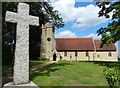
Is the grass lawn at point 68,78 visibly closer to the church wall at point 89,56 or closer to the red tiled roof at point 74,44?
the church wall at point 89,56

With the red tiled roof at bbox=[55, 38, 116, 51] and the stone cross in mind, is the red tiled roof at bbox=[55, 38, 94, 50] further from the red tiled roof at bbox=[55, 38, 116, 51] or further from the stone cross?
the stone cross

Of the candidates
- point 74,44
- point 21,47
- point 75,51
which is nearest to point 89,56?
point 75,51

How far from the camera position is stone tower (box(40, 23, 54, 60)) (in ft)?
108

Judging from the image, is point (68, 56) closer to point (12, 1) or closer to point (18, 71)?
point (12, 1)

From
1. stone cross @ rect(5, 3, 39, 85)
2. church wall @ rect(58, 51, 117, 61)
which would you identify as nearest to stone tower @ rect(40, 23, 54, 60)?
church wall @ rect(58, 51, 117, 61)

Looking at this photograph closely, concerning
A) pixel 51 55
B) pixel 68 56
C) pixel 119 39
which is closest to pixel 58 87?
pixel 119 39

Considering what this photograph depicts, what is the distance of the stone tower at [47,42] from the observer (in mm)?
32806

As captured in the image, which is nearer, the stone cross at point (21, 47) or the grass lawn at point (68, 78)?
the stone cross at point (21, 47)

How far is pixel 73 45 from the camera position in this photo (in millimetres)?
35375

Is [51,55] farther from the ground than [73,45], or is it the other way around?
[73,45]

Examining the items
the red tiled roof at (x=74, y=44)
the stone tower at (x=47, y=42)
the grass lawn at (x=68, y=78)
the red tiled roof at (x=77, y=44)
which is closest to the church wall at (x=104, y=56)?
the red tiled roof at (x=77, y=44)

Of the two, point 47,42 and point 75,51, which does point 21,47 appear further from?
point 75,51

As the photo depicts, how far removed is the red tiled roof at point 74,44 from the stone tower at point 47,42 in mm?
2762

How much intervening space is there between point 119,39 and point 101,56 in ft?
70.4
